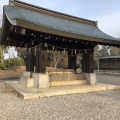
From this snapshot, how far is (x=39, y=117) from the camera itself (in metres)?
5.24

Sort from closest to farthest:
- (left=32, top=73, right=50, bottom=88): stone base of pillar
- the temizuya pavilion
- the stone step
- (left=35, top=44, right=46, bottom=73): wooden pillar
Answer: the temizuya pavilion → (left=32, top=73, right=50, bottom=88): stone base of pillar → (left=35, top=44, right=46, bottom=73): wooden pillar → the stone step

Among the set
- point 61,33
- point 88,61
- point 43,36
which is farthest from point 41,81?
point 88,61

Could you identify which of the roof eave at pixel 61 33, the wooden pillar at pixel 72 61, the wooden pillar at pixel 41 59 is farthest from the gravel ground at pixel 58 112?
the wooden pillar at pixel 72 61

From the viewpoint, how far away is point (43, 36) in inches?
397

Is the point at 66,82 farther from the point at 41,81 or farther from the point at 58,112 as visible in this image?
the point at 58,112

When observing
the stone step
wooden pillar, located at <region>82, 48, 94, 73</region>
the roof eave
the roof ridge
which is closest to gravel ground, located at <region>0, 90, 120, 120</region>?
the roof eave

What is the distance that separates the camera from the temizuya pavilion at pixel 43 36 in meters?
8.98

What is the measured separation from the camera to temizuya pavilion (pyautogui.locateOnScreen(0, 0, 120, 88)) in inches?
353

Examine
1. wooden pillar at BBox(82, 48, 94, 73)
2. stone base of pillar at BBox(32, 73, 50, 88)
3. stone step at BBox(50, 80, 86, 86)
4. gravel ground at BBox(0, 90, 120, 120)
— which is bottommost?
gravel ground at BBox(0, 90, 120, 120)

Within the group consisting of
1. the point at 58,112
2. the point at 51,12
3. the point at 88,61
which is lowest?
the point at 58,112

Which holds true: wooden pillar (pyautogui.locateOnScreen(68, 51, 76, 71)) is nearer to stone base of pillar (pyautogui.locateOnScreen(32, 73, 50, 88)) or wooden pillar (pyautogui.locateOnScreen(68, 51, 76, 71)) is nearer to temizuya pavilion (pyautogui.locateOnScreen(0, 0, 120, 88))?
temizuya pavilion (pyautogui.locateOnScreen(0, 0, 120, 88))

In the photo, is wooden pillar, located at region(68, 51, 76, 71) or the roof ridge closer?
the roof ridge

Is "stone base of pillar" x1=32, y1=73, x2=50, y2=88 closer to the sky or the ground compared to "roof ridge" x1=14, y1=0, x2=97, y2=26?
closer to the ground

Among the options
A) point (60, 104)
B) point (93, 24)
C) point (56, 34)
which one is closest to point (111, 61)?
point (93, 24)
